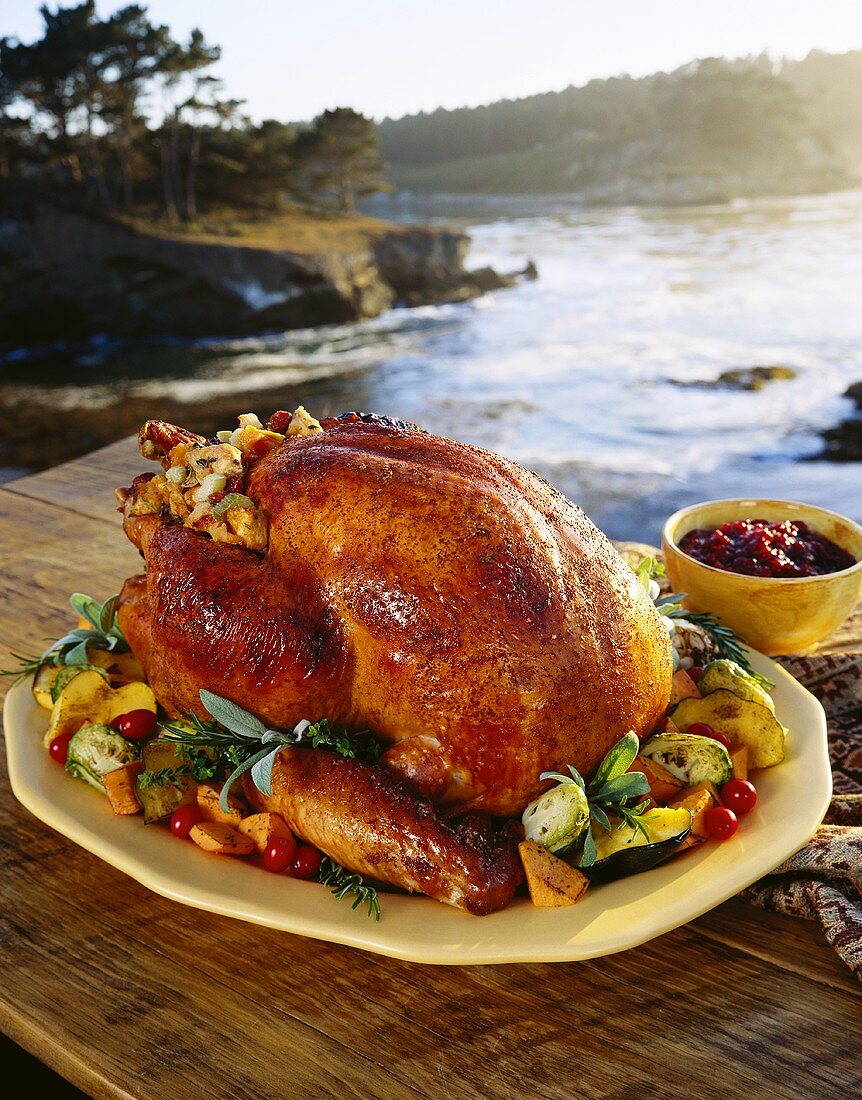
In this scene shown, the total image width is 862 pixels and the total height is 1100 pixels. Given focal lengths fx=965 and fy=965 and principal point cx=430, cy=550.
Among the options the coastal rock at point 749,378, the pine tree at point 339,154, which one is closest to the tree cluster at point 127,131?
the pine tree at point 339,154

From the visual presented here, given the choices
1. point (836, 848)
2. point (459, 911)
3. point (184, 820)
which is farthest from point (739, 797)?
point (184, 820)

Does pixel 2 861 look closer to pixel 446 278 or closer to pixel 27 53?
pixel 27 53

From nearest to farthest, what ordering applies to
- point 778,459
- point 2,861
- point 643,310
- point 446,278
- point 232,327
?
point 2,861 < point 778,459 < point 232,327 < point 643,310 < point 446,278

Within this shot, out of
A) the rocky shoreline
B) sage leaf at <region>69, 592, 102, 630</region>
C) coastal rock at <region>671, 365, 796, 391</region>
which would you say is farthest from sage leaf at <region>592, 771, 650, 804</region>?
the rocky shoreline

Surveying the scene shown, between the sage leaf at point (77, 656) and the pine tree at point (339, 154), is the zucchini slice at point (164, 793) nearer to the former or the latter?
the sage leaf at point (77, 656)

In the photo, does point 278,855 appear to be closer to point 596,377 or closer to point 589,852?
point 589,852

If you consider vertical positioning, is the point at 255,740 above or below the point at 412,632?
below

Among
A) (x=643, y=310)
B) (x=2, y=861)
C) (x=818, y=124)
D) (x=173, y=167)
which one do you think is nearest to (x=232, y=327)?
(x=173, y=167)
